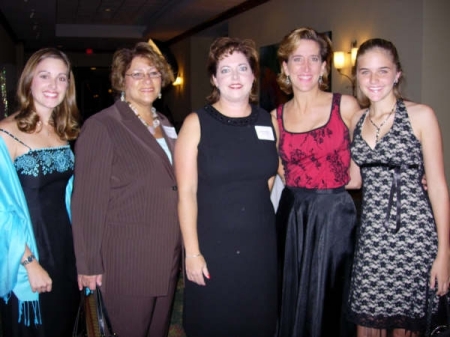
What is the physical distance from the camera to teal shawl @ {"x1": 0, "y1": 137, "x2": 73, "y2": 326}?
→ 5.76 feet

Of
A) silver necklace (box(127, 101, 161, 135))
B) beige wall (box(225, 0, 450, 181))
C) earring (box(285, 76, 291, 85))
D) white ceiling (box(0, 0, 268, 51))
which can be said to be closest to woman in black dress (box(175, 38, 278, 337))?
silver necklace (box(127, 101, 161, 135))

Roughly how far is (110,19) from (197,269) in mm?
12430

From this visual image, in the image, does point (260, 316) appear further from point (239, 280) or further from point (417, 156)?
point (417, 156)

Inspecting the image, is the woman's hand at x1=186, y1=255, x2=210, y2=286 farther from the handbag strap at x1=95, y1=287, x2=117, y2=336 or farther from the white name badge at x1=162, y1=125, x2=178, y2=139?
the white name badge at x1=162, y1=125, x2=178, y2=139

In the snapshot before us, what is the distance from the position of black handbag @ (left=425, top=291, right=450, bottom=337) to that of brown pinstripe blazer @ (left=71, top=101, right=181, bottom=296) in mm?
1145

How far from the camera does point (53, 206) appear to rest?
195 centimetres

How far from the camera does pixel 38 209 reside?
6.21ft

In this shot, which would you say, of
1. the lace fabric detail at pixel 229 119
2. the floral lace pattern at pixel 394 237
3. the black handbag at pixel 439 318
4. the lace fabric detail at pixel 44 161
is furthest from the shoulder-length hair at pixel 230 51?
the black handbag at pixel 439 318

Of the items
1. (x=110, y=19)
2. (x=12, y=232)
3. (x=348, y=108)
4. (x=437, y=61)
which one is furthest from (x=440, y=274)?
(x=110, y=19)

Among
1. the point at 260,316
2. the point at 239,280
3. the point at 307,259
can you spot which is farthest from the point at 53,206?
the point at 307,259

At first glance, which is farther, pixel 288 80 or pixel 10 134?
pixel 288 80

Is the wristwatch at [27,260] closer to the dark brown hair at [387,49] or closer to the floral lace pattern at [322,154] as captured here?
the floral lace pattern at [322,154]

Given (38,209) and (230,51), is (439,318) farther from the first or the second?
(38,209)

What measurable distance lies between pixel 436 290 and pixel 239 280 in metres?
0.85
